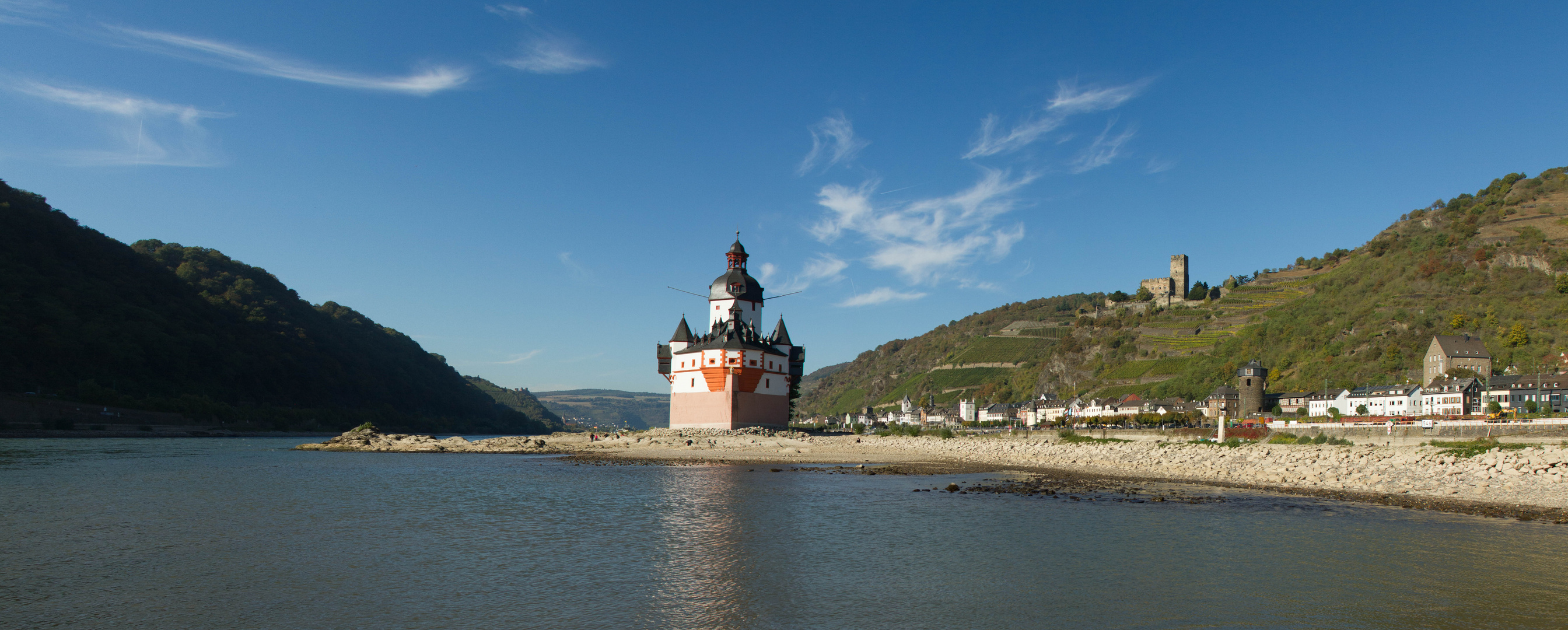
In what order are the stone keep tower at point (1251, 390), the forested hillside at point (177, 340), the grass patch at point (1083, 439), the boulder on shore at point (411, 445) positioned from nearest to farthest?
the grass patch at point (1083, 439), the boulder on shore at point (411, 445), the forested hillside at point (177, 340), the stone keep tower at point (1251, 390)

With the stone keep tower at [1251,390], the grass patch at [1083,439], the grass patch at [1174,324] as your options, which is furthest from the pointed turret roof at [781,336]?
the grass patch at [1174,324]

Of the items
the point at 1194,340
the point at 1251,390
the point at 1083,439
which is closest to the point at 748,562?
the point at 1083,439

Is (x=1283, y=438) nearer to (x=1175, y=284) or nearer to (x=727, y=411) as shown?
(x=727, y=411)

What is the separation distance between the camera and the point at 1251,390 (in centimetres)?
8531

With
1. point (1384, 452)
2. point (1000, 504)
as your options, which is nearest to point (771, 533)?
point (1000, 504)

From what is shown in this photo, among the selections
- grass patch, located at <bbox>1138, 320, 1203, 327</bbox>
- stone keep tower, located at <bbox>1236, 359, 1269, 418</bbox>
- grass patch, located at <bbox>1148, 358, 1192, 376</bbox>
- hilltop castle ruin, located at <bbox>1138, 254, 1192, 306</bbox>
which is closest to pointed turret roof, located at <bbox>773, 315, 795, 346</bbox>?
stone keep tower, located at <bbox>1236, 359, 1269, 418</bbox>

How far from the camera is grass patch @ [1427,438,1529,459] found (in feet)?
92.4

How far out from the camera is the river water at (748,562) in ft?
36.1

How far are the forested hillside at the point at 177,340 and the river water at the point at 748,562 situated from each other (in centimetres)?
5847

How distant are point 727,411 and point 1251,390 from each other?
60926mm

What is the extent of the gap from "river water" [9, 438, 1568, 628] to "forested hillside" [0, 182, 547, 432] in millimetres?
58471

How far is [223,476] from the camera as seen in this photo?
1308 inches

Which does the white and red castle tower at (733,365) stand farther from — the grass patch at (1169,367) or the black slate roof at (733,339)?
the grass patch at (1169,367)

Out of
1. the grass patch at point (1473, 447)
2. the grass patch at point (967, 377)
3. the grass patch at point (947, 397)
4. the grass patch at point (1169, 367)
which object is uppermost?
the grass patch at point (1169, 367)
